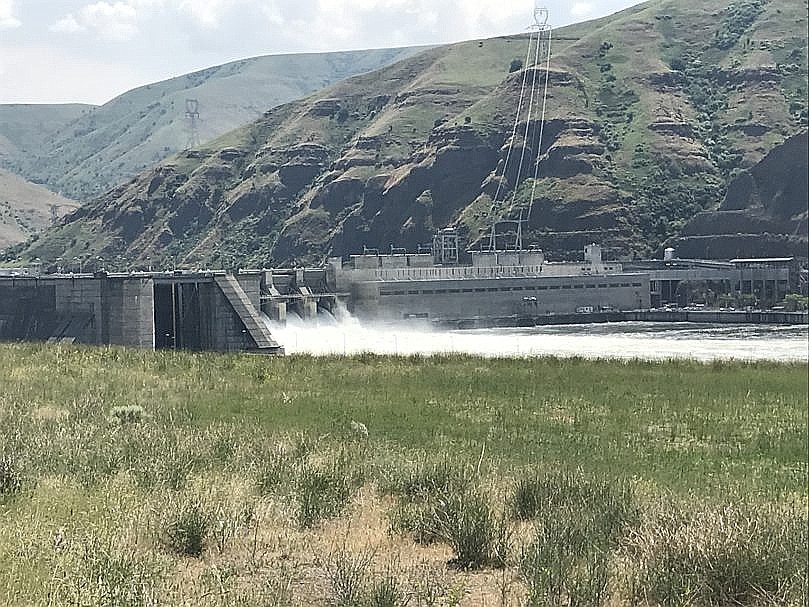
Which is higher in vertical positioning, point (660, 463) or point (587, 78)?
point (587, 78)

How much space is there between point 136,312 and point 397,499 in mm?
39807

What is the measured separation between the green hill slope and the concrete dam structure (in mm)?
62680

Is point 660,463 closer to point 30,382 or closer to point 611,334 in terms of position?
point 30,382

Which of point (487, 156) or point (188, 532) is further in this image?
point (487, 156)

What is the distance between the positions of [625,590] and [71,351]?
24.7 metres

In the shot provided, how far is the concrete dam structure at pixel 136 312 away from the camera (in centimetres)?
4847

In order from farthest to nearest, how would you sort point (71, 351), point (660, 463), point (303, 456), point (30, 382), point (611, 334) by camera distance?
point (611, 334)
point (71, 351)
point (30, 382)
point (660, 463)
point (303, 456)

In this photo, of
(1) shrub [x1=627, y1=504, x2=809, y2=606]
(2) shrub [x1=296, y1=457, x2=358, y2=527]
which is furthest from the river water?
(1) shrub [x1=627, y1=504, x2=809, y2=606]

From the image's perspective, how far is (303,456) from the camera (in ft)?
41.8

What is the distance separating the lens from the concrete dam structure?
48469mm

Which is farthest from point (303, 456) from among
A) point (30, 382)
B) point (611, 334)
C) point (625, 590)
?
point (611, 334)

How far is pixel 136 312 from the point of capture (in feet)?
160

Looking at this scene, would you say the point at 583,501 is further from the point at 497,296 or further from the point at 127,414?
the point at 497,296

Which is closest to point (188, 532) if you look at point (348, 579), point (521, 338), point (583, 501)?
point (348, 579)
